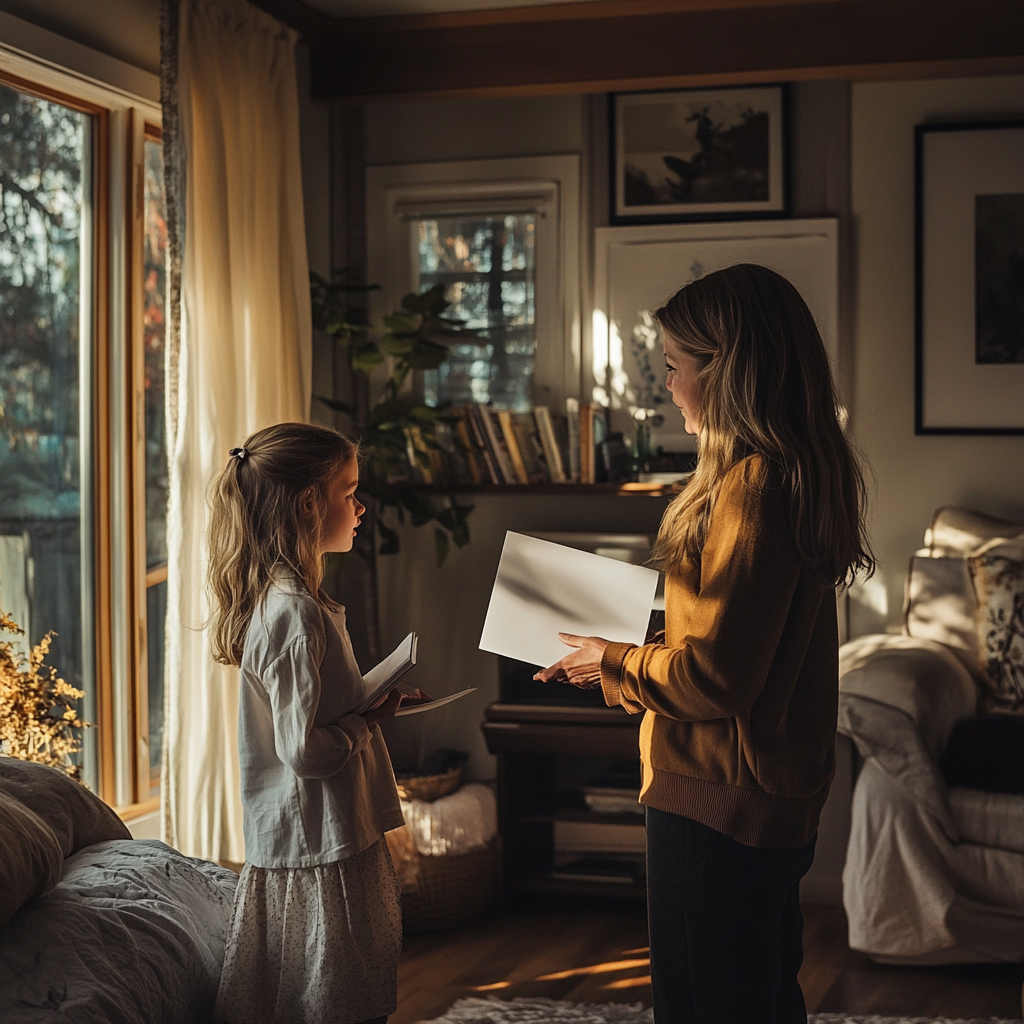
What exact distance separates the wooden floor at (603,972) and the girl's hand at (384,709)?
1.21 meters

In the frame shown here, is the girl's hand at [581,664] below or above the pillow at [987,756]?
above

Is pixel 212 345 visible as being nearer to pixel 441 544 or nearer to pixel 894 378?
pixel 441 544

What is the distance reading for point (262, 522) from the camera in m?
1.84

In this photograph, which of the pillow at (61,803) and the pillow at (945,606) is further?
the pillow at (945,606)

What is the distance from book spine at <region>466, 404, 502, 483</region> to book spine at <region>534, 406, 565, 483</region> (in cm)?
16

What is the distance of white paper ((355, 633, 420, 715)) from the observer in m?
1.73

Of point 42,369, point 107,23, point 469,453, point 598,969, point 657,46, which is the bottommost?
point 598,969

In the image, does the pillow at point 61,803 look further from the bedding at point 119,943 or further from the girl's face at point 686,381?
the girl's face at point 686,381

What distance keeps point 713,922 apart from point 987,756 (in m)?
1.79

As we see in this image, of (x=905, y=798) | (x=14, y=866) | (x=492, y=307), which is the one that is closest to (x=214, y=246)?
(x=492, y=307)

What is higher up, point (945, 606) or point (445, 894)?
point (945, 606)

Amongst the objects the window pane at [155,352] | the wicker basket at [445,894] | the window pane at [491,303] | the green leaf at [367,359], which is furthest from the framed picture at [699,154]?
the wicker basket at [445,894]

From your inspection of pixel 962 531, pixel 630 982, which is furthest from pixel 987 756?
pixel 630 982

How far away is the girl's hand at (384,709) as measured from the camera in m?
1.83
